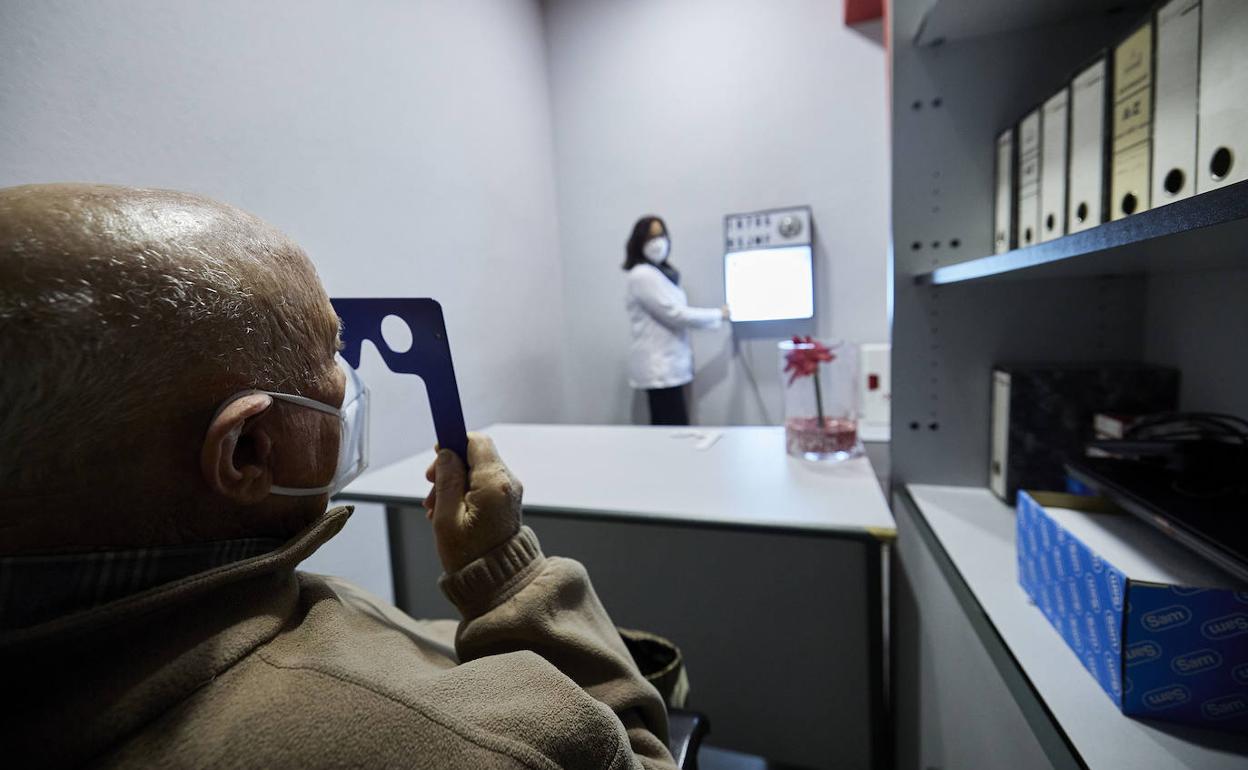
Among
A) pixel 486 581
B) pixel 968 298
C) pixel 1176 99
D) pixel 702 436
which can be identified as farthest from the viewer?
pixel 702 436

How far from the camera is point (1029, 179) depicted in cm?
110

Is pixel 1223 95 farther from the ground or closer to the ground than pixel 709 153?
closer to the ground

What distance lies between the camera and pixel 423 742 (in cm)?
39

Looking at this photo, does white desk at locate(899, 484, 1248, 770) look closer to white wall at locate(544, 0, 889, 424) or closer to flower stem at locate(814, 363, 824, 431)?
flower stem at locate(814, 363, 824, 431)

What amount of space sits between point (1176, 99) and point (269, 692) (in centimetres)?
113

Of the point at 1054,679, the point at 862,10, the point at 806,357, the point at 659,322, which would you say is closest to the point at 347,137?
the point at 806,357

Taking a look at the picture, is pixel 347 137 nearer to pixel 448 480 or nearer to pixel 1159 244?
pixel 448 480

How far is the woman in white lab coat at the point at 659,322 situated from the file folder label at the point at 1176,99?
2427mm

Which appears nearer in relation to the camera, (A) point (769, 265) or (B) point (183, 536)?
(B) point (183, 536)

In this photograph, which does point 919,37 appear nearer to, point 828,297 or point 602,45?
point 828,297

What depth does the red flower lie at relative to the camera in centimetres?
130

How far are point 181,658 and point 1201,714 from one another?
0.90 metres

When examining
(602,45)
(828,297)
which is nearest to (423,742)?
(828,297)

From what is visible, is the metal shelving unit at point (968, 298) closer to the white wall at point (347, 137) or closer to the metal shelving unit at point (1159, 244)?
the metal shelving unit at point (1159, 244)
